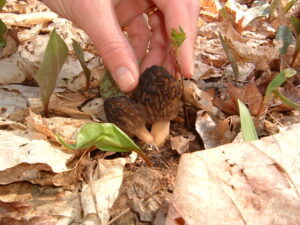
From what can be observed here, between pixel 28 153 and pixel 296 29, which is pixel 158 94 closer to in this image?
pixel 28 153

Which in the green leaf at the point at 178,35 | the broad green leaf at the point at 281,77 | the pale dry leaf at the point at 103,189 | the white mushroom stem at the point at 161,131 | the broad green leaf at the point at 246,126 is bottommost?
the white mushroom stem at the point at 161,131

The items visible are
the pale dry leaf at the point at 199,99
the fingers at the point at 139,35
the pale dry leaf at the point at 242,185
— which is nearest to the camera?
the pale dry leaf at the point at 242,185

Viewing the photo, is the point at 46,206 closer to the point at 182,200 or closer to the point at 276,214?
the point at 182,200

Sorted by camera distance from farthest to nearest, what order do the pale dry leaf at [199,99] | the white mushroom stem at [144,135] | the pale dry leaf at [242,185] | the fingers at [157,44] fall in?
the fingers at [157,44]
the pale dry leaf at [199,99]
the white mushroom stem at [144,135]
the pale dry leaf at [242,185]

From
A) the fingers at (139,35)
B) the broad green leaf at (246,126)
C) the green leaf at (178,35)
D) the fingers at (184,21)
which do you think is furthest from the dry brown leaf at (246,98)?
the fingers at (139,35)

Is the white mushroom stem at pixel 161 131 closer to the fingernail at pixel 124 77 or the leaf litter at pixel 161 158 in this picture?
the leaf litter at pixel 161 158

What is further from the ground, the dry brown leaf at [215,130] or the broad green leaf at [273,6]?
the broad green leaf at [273,6]

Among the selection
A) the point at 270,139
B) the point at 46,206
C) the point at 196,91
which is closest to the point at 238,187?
the point at 270,139

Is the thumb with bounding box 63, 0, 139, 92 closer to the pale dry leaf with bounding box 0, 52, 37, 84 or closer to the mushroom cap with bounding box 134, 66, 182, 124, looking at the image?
the mushroom cap with bounding box 134, 66, 182, 124
